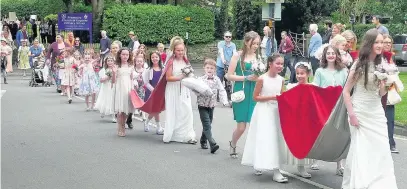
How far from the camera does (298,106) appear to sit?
30.7 feet

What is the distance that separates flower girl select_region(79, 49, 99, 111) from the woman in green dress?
848 cm

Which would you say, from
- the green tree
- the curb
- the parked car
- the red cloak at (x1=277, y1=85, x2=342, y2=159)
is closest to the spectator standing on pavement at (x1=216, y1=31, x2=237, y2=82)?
the curb

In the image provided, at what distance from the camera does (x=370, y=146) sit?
8109mm

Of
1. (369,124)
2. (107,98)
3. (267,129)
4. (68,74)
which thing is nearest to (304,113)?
(267,129)

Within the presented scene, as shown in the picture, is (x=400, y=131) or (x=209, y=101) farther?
(x=400, y=131)

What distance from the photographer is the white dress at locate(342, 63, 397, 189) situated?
8.06 m

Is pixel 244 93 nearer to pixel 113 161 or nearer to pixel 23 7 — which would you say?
pixel 113 161

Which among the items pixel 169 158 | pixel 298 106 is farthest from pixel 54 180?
pixel 298 106

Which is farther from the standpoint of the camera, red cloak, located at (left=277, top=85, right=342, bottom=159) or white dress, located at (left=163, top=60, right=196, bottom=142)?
white dress, located at (left=163, top=60, right=196, bottom=142)

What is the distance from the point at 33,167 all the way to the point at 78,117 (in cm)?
672

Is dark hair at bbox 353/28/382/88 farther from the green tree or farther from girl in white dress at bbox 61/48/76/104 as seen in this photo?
the green tree

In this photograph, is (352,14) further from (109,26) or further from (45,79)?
(45,79)

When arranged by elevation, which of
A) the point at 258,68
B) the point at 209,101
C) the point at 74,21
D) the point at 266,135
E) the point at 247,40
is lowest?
the point at 266,135

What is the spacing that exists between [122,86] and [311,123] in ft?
18.4
